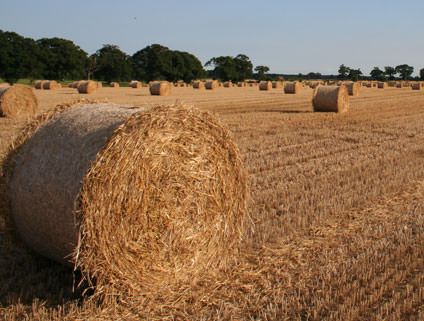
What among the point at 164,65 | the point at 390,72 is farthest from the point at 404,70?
the point at 164,65

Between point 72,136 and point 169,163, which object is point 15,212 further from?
point 169,163

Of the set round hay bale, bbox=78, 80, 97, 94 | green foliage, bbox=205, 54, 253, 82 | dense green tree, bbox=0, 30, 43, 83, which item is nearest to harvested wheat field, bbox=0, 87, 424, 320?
round hay bale, bbox=78, 80, 97, 94

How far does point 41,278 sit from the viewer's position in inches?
163

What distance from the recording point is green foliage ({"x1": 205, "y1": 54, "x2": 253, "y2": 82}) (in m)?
89.4

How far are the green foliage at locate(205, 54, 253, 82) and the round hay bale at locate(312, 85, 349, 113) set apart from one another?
72.5 metres

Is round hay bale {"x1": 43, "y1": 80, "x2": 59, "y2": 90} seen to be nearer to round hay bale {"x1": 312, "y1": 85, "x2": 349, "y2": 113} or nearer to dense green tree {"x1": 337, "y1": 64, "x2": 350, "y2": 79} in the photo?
round hay bale {"x1": 312, "y1": 85, "x2": 349, "y2": 113}

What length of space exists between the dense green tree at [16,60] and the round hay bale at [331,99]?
48354mm

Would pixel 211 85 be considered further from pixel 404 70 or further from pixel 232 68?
pixel 404 70

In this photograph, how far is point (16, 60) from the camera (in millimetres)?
56594

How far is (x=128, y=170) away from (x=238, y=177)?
136 centimetres

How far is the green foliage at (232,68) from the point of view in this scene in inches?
3519

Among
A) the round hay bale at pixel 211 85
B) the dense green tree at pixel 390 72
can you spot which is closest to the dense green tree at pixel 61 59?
the round hay bale at pixel 211 85

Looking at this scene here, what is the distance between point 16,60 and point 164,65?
2337 centimetres

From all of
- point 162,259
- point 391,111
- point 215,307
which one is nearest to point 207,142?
point 162,259
